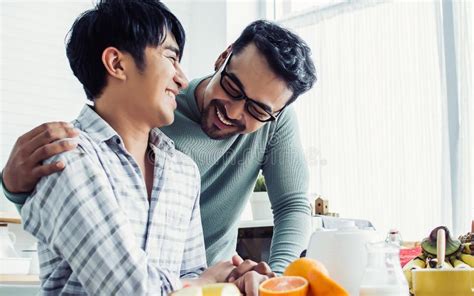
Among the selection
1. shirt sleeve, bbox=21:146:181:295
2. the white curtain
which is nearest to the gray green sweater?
shirt sleeve, bbox=21:146:181:295

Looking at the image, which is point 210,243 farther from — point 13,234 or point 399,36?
→ point 399,36

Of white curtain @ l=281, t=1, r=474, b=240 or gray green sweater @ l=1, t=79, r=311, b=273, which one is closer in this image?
gray green sweater @ l=1, t=79, r=311, b=273

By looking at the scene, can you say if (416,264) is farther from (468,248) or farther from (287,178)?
(287,178)

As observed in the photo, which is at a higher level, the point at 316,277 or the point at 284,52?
the point at 284,52

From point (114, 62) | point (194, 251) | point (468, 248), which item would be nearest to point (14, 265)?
point (194, 251)

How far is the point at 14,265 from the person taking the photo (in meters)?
2.93

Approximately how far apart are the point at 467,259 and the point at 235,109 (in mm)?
598

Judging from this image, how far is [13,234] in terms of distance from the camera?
338cm

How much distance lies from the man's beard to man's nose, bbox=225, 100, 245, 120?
0.05 ft

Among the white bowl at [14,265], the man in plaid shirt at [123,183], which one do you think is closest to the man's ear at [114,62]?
the man in plaid shirt at [123,183]

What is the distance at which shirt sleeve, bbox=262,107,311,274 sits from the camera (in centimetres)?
174

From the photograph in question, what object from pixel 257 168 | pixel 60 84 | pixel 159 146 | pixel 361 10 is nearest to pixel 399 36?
pixel 361 10

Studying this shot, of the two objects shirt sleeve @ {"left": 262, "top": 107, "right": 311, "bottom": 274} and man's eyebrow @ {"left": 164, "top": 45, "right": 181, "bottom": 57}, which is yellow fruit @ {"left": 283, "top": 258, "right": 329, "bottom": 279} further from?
shirt sleeve @ {"left": 262, "top": 107, "right": 311, "bottom": 274}

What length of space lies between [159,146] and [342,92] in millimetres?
2820
